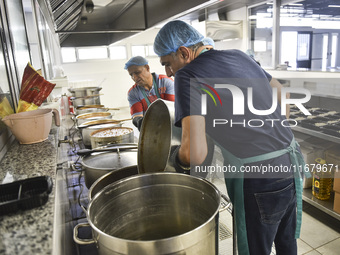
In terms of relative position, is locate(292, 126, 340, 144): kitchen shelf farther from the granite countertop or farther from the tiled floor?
the granite countertop

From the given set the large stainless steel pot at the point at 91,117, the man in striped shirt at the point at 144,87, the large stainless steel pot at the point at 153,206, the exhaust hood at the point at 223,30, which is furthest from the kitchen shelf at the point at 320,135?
the exhaust hood at the point at 223,30

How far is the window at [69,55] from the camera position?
9.18 m

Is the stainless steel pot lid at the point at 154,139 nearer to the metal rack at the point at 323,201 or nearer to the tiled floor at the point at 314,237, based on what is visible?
the tiled floor at the point at 314,237

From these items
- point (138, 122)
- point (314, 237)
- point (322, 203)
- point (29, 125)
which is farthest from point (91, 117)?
point (322, 203)

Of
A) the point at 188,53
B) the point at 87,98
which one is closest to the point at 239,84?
the point at 188,53

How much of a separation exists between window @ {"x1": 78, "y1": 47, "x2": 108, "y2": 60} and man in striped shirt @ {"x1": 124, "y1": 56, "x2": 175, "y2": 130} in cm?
745

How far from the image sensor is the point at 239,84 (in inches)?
47.4

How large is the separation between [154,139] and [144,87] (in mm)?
1587

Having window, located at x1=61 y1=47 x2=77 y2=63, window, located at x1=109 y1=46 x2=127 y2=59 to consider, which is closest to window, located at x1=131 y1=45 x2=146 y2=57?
window, located at x1=109 y1=46 x2=127 y2=59

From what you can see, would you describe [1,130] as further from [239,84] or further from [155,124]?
[239,84]

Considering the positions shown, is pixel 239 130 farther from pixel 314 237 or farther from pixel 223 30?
pixel 223 30

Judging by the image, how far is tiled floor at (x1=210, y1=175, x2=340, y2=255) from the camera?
2199mm

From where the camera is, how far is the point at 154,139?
1.13 m

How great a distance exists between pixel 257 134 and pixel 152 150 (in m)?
0.46
